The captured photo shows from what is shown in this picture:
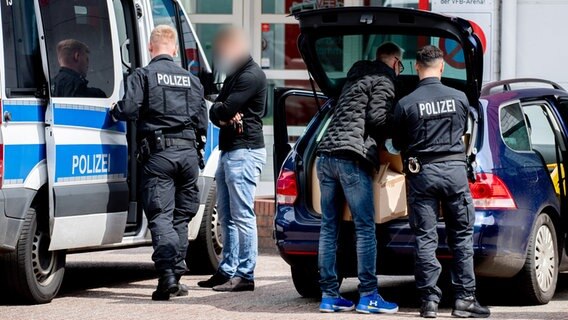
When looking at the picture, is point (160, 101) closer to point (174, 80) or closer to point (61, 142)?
point (174, 80)

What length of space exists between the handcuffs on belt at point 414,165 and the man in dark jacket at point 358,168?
0.93 ft

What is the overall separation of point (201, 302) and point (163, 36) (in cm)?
184

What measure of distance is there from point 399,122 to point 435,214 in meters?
0.62

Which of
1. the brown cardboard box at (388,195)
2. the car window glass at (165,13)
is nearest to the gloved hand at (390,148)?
the brown cardboard box at (388,195)

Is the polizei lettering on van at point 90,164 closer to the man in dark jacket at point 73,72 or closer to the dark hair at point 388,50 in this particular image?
the man in dark jacket at point 73,72

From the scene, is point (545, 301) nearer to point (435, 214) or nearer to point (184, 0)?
point (435, 214)

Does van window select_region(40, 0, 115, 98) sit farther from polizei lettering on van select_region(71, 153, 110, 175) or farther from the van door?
polizei lettering on van select_region(71, 153, 110, 175)

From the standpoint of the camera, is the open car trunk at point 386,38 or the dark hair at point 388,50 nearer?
the open car trunk at point 386,38

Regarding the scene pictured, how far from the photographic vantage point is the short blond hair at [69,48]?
30.9ft

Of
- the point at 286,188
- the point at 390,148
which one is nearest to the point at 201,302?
the point at 286,188

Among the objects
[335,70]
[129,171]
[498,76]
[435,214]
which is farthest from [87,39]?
[498,76]

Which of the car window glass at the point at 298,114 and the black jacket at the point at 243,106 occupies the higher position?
the black jacket at the point at 243,106

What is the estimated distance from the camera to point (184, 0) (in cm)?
1708

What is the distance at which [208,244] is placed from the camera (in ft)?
37.2
